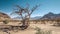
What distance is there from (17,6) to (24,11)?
1767mm

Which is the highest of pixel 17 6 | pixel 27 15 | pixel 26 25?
pixel 17 6

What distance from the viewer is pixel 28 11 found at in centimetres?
3073

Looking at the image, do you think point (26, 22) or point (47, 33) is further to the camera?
point (26, 22)

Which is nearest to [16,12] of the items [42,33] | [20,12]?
[20,12]

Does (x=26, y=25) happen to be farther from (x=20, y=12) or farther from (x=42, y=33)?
(x=42, y=33)

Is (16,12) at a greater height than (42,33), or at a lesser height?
greater

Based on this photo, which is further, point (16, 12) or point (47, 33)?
point (16, 12)

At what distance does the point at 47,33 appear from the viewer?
52.0ft

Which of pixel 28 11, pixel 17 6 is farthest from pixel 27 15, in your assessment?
pixel 17 6

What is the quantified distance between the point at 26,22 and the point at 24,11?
8.05 ft

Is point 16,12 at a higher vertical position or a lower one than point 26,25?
higher

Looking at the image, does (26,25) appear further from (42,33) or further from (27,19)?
(42,33)

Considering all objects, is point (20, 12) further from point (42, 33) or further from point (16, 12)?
point (42, 33)

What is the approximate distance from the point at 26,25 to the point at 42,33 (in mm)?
14458
